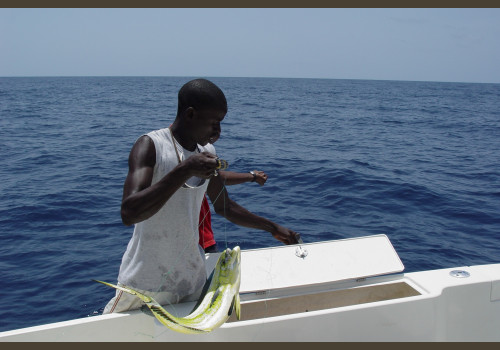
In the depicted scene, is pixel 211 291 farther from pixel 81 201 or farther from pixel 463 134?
pixel 463 134

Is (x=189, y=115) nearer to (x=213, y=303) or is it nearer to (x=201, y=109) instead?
(x=201, y=109)

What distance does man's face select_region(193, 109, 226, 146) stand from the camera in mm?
2203

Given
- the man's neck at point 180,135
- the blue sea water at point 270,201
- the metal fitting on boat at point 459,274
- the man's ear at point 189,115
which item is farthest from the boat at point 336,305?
the man's ear at point 189,115

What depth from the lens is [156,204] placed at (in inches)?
77.2

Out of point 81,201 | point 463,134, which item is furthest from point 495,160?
point 81,201

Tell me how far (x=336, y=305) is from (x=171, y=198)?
1522mm

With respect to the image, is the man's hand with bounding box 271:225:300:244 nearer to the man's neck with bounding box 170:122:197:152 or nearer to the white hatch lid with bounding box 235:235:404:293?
the white hatch lid with bounding box 235:235:404:293

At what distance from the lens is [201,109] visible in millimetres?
2191

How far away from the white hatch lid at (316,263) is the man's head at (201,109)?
114 cm

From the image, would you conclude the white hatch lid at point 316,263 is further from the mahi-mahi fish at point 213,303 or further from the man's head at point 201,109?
the man's head at point 201,109

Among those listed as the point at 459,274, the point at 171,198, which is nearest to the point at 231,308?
the point at 171,198

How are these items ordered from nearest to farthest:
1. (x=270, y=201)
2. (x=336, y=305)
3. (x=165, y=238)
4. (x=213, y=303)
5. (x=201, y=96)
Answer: (x=201, y=96) → (x=165, y=238) → (x=213, y=303) → (x=336, y=305) → (x=270, y=201)

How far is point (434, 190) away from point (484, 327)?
723 cm

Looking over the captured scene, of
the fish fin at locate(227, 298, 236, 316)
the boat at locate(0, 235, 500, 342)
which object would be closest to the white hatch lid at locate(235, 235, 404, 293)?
the boat at locate(0, 235, 500, 342)
